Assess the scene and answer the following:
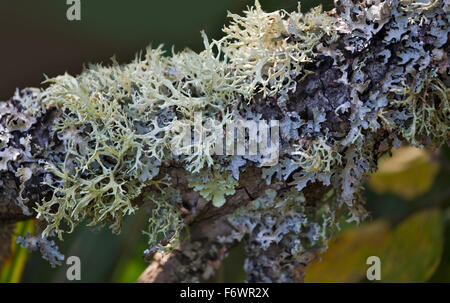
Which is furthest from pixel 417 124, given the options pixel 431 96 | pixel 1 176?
pixel 1 176

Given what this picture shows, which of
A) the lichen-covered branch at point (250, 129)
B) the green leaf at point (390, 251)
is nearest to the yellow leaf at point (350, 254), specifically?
the green leaf at point (390, 251)

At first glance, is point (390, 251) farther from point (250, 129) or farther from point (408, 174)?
point (250, 129)

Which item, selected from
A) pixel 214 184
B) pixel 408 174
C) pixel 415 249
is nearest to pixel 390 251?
pixel 415 249

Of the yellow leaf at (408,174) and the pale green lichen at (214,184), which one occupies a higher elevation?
the yellow leaf at (408,174)

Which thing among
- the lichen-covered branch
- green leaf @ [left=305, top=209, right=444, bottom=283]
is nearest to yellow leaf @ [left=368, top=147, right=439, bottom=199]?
green leaf @ [left=305, top=209, right=444, bottom=283]

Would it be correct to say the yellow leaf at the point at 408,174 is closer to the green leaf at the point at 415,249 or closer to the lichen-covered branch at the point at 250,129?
the green leaf at the point at 415,249

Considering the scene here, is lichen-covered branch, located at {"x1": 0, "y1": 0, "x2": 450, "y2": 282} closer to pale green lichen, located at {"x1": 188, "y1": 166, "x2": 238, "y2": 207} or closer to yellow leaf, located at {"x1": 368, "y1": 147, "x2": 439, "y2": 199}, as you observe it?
pale green lichen, located at {"x1": 188, "y1": 166, "x2": 238, "y2": 207}

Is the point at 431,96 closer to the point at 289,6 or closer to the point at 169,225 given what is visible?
the point at 289,6
